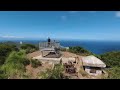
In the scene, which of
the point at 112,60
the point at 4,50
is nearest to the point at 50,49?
the point at 4,50

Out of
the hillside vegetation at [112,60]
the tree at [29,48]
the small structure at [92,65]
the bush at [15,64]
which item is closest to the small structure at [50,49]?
the tree at [29,48]

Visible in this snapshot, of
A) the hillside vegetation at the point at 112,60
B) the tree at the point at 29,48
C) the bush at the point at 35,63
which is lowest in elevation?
the bush at the point at 35,63

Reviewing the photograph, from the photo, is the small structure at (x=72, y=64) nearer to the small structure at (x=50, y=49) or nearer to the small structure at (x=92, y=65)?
the small structure at (x=92, y=65)

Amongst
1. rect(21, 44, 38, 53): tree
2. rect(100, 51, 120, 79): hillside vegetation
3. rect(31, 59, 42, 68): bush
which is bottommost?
rect(31, 59, 42, 68): bush

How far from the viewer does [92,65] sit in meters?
7.17

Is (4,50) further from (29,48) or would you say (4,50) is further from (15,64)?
(29,48)

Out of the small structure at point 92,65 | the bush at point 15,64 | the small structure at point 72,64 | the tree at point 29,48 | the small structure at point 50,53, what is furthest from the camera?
the tree at point 29,48

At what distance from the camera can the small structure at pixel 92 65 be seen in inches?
263

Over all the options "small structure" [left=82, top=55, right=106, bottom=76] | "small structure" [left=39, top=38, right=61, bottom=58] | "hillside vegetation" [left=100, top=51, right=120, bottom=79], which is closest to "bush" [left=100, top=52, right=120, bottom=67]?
"hillside vegetation" [left=100, top=51, right=120, bottom=79]

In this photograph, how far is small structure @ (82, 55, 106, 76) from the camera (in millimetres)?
6676

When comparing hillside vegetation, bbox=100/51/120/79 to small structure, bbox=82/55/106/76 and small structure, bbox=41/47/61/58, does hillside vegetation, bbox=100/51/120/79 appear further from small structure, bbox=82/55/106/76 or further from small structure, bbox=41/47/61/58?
small structure, bbox=41/47/61/58
